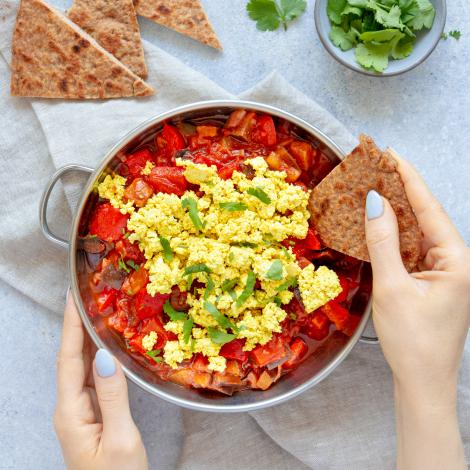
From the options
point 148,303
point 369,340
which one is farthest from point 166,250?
point 369,340

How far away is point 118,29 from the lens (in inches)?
135

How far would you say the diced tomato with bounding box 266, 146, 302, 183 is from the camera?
124 inches

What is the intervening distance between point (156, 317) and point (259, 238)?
690 mm

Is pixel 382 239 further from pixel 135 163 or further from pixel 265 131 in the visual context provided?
pixel 135 163

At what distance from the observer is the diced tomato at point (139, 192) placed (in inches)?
122

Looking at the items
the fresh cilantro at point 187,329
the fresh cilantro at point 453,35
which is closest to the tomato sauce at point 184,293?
the fresh cilantro at point 187,329

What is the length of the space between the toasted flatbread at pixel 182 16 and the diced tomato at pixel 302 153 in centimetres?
80

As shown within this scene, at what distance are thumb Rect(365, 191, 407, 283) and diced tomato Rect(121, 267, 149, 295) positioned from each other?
1.13 m

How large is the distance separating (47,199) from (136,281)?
63 cm

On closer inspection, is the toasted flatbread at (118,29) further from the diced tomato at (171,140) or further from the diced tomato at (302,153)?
the diced tomato at (302,153)

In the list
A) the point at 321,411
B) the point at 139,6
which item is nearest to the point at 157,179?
the point at 139,6

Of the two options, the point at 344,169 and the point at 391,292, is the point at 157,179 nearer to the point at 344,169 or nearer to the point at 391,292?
the point at 344,169

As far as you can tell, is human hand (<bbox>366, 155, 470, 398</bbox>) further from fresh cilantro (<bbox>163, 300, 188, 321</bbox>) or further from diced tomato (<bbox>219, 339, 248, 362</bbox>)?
fresh cilantro (<bbox>163, 300, 188, 321</bbox>)

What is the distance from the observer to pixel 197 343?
10.1 feet
